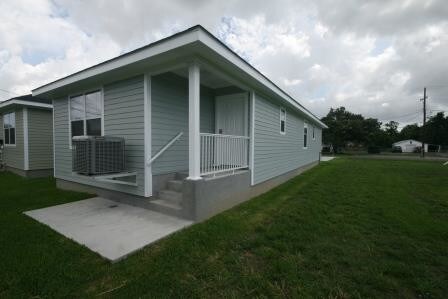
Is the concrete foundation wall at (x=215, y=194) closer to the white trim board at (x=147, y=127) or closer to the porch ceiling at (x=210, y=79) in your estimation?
the white trim board at (x=147, y=127)

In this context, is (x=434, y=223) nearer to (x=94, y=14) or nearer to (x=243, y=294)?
(x=243, y=294)

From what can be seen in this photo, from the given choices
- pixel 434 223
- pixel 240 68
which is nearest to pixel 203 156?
pixel 240 68

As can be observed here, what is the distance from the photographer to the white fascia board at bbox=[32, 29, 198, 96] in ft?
10.4

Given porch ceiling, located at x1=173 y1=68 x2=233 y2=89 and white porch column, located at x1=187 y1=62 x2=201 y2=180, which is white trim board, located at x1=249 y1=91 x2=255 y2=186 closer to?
porch ceiling, located at x1=173 y1=68 x2=233 y2=89

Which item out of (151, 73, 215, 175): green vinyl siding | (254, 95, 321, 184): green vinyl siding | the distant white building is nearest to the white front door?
(254, 95, 321, 184): green vinyl siding

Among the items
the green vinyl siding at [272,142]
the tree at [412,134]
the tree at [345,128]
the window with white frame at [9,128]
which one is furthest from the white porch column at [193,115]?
the tree at [412,134]

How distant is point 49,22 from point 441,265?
419 inches

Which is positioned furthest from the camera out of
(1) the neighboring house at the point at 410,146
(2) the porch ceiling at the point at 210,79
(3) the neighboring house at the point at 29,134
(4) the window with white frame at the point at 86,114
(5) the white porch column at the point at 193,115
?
(1) the neighboring house at the point at 410,146

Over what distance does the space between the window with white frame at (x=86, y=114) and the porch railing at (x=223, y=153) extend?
274 cm

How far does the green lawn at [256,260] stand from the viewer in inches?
78.0

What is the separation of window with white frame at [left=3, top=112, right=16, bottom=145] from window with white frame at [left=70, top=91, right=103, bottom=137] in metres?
5.41

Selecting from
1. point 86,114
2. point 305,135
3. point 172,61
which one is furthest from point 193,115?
point 305,135

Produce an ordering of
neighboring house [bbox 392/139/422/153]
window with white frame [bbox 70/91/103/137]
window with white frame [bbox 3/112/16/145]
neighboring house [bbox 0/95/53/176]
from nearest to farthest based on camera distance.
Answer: window with white frame [bbox 70/91/103/137]
neighboring house [bbox 0/95/53/176]
window with white frame [bbox 3/112/16/145]
neighboring house [bbox 392/139/422/153]

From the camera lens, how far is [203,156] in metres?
4.14
